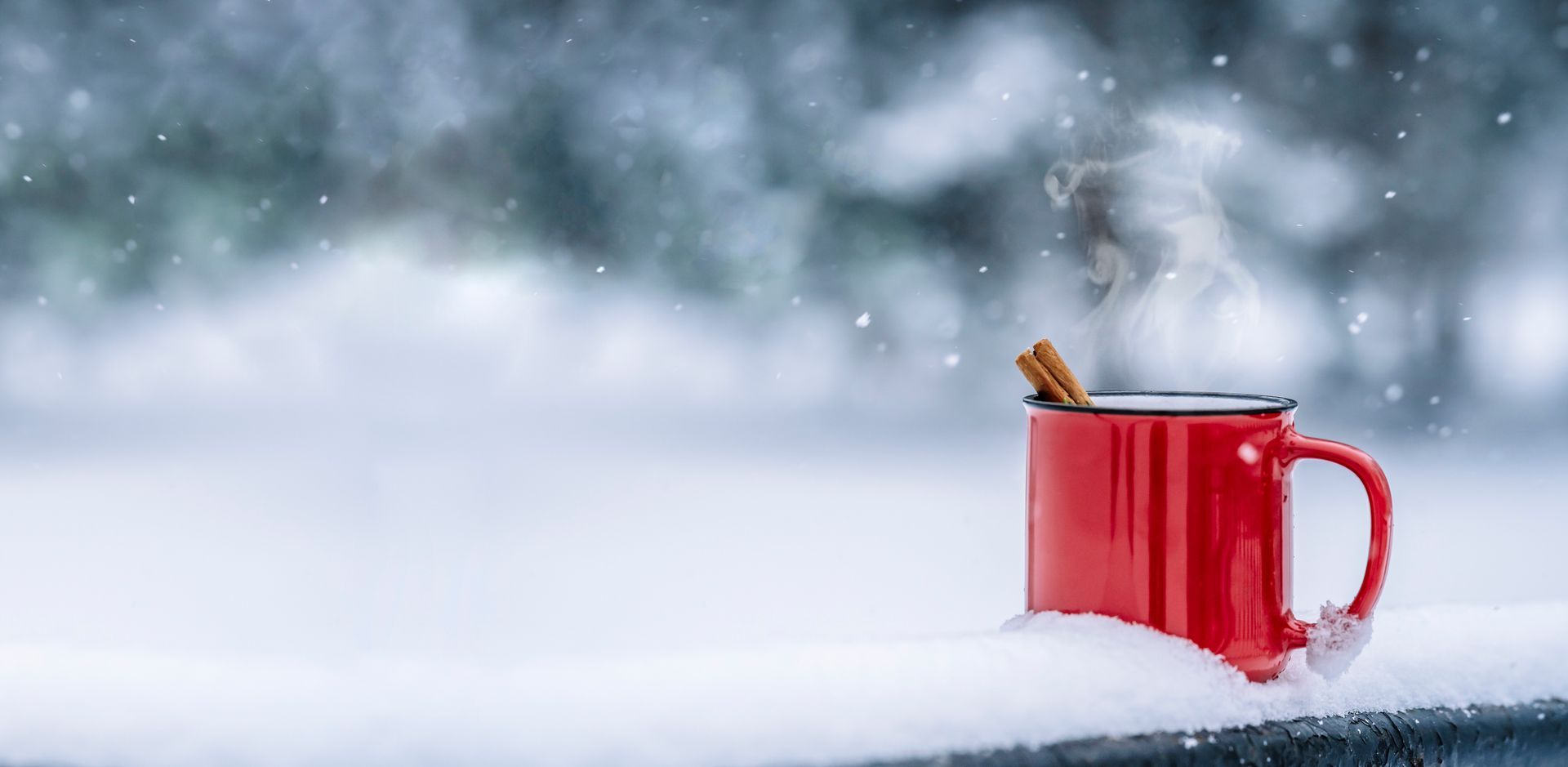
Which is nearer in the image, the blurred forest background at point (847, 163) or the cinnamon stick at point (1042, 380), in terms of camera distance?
the cinnamon stick at point (1042, 380)

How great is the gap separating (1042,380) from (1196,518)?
8 cm

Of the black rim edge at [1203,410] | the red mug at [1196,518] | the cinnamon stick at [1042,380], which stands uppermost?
the cinnamon stick at [1042,380]

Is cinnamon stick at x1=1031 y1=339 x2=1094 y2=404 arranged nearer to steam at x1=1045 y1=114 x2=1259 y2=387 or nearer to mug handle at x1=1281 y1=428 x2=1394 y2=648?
mug handle at x1=1281 y1=428 x2=1394 y2=648

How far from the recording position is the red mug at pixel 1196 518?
0.32 metres

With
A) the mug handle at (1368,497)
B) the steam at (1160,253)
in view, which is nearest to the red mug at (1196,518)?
the mug handle at (1368,497)

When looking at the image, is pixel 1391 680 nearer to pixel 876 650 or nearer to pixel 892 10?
pixel 876 650

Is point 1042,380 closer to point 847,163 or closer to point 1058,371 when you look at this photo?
point 1058,371

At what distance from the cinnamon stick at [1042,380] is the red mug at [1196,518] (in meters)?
0.03

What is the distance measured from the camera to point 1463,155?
1970mm

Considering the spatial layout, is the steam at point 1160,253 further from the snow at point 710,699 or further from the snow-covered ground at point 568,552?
the snow at point 710,699

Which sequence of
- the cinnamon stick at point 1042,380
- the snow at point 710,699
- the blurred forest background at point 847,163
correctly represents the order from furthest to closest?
the blurred forest background at point 847,163
the cinnamon stick at point 1042,380
the snow at point 710,699

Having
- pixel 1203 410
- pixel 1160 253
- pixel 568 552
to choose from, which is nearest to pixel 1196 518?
pixel 1203 410

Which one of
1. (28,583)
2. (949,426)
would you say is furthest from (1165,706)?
(949,426)

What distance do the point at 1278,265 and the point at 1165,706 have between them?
1.89 m
